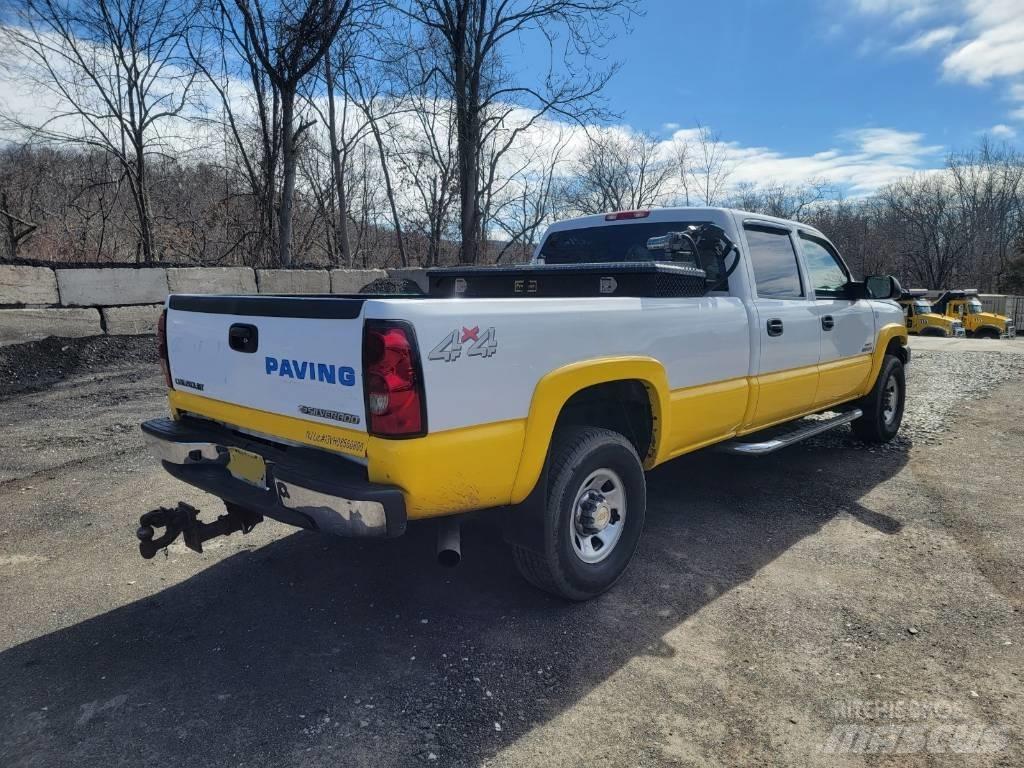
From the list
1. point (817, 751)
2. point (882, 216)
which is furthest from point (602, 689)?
point (882, 216)

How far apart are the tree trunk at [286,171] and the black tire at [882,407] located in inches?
410

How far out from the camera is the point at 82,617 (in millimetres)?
3191

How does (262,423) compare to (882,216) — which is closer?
(262,423)

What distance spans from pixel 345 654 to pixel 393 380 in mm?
1307

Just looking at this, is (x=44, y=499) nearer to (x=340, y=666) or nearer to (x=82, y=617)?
(x=82, y=617)

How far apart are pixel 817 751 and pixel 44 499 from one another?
195 inches

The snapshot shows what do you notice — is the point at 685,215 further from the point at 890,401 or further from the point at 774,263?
the point at 890,401

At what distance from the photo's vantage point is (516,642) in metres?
3.00

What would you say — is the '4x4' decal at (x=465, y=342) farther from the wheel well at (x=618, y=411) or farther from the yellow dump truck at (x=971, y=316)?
the yellow dump truck at (x=971, y=316)

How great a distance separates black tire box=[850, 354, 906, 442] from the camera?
6184mm

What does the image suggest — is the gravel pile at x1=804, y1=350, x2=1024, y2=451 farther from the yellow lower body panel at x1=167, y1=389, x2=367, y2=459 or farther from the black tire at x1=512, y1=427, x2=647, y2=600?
the yellow lower body panel at x1=167, y1=389, x2=367, y2=459

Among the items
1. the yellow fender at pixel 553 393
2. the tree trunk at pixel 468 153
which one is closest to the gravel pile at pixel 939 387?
the yellow fender at pixel 553 393

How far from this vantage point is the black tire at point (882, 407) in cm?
618

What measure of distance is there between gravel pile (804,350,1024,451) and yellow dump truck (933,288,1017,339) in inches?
730
